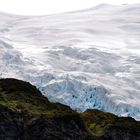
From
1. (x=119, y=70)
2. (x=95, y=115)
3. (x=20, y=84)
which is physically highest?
(x=20, y=84)

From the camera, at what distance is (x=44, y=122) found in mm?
37031

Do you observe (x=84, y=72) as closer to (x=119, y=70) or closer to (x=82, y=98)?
(x=119, y=70)

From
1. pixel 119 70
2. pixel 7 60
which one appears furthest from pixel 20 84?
pixel 119 70

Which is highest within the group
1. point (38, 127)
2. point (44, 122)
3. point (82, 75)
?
point (44, 122)

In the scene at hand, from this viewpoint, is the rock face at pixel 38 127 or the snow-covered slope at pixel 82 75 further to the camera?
the snow-covered slope at pixel 82 75

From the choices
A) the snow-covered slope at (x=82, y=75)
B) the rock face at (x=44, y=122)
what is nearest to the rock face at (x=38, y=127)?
the rock face at (x=44, y=122)

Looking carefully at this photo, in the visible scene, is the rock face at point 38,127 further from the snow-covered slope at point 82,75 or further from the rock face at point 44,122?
the snow-covered slope at point 82,75

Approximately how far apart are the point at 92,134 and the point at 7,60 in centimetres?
13803

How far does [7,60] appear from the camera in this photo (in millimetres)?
176875

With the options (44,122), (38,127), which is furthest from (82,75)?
(38,127)

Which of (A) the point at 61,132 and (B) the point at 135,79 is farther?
(B) the point at 135,79

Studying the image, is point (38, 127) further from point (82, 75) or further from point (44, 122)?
point (82, 75)

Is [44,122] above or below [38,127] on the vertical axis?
above

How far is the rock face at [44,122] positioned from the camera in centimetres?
3609
